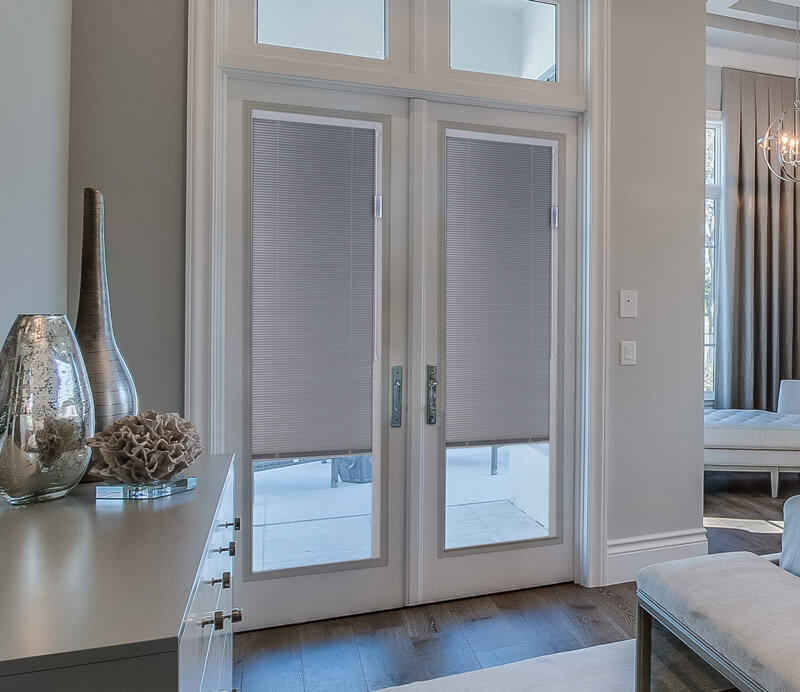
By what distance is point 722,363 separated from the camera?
5000 millimetres

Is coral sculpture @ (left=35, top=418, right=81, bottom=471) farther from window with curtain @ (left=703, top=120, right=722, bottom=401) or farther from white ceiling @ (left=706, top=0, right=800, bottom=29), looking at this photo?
window with curtain @ (left=703, top=120, right=722, bottom=401)

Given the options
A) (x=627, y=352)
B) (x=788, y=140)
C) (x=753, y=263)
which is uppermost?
(x=788, y=140)

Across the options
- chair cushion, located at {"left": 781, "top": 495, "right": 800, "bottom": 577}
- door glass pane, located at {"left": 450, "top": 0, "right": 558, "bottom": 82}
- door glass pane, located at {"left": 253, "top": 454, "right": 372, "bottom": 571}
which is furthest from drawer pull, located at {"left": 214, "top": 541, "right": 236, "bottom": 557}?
door glass pane, located at {"left": 450, "top": 0, "right": 558, "bottom": 82}

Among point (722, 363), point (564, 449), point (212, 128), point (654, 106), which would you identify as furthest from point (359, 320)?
point (722, 363)

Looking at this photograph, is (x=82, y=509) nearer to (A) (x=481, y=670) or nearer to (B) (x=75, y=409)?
(B) (x=75, y=409)

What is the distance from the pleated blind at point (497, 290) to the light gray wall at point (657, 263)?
12.8 inches

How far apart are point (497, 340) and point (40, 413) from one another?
183 centimetres

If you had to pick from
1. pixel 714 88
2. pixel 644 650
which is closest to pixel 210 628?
pixel 644 650

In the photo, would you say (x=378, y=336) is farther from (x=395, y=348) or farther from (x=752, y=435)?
(x=752, y=435)

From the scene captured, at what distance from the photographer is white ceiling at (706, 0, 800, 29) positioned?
165 inches

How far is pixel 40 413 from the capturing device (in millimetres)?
898

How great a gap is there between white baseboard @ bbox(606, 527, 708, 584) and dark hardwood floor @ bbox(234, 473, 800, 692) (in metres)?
0.08

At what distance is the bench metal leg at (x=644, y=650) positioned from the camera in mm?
1602

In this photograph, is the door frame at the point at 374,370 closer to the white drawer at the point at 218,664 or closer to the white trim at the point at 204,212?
the white trim at the point at 204,212
